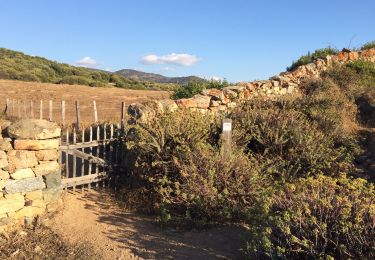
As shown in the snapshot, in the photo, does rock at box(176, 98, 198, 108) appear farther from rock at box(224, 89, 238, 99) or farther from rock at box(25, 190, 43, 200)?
rock at box(25, 190, 43, 200)

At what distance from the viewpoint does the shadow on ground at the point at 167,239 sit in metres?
5.38

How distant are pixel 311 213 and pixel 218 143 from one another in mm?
2915

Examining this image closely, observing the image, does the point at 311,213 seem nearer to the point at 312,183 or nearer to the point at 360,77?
the point at 312,183

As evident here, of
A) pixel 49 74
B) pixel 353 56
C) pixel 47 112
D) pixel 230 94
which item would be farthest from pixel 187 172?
pixel 49 74

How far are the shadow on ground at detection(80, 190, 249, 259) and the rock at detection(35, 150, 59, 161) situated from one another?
1.15m

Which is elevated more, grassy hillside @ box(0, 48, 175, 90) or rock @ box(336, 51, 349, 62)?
rock @ box(336, 51, 349, 62)

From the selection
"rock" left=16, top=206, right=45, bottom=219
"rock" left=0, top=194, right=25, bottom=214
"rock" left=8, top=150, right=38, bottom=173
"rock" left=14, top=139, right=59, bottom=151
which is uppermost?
"rock" left=14, top=139, right=59, bottom=151

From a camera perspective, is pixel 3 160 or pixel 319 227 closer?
pixel 319 227

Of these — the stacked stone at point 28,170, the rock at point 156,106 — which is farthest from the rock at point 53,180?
the rock at point 156,106

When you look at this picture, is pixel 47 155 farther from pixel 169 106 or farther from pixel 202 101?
pixel 202 101

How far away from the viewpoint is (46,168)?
652 cm

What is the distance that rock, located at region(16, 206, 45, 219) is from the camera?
6.21 m

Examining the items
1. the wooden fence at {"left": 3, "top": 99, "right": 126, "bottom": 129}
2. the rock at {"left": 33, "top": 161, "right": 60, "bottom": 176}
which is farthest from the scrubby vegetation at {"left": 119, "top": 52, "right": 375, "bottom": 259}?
the wooden fence at {"left": 3, "top": 99, "right": 126, "bottom": 129}

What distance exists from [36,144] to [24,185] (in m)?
0.65
